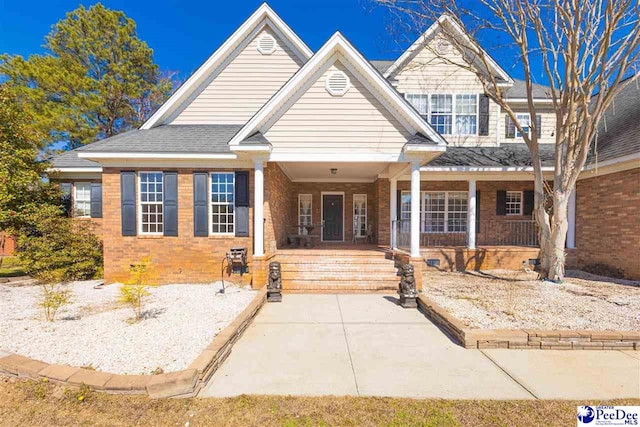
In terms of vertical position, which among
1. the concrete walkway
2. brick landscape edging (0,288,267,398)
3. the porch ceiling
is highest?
the porch ceiling

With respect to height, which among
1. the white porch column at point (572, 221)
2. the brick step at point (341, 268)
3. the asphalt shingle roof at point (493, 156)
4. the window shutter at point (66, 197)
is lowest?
the brick step at point (341, 268)

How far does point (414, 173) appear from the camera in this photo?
7633mm

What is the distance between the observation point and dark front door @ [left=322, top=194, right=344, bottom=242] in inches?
512

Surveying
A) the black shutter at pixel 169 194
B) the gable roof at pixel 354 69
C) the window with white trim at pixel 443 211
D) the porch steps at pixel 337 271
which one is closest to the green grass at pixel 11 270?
the black shutter at pixel 169 194

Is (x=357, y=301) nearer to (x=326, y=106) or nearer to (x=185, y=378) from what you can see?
(x=185, y=378)

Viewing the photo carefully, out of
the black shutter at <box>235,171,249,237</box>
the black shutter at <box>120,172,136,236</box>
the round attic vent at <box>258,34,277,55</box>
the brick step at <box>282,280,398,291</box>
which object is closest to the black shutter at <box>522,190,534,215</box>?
the brick step at <box>282,280,398,291</box>

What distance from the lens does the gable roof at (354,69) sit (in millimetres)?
7180

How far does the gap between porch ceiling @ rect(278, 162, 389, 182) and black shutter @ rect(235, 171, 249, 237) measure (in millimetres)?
1640

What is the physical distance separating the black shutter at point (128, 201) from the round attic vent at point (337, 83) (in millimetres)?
6274

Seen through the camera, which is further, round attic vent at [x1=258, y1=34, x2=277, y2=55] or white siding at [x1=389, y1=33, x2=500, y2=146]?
white siding at [x1=389, y1=33, x2=500, y2=146]

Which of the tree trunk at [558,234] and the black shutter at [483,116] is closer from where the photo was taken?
the tree trunk at [558,234]

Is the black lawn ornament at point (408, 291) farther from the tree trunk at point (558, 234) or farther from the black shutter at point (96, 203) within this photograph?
the black shutter at point (96, 203)

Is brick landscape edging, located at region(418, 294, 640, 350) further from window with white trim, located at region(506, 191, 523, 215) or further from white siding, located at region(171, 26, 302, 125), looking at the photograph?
white siding, located at region(171, 26, 302, 125)

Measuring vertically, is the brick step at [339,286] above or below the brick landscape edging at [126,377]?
below
